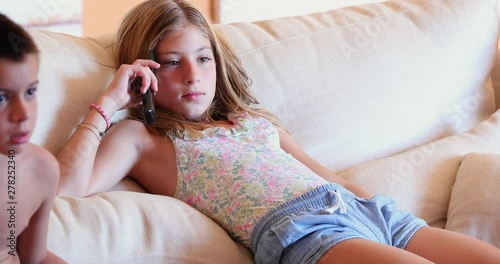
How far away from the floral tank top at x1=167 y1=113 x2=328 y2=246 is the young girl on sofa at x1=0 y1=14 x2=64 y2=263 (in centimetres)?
65

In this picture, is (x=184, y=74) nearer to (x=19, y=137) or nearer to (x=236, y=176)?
(x=236, y=176)

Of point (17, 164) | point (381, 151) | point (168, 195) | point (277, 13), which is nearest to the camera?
point (17, 164)

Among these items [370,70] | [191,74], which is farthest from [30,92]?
[370,70]

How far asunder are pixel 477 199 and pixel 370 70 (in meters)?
0.43

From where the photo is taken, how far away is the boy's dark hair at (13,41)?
1.78ft

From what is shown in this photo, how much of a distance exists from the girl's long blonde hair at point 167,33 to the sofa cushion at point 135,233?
9.3 inches

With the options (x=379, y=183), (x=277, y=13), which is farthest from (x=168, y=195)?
(x=277, y=13)

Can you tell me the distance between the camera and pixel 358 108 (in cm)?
180

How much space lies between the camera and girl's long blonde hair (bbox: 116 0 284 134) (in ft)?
4.91

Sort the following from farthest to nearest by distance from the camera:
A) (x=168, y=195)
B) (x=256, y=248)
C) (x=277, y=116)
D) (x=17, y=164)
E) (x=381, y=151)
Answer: (x=381, y=151)
(x=277, y=116)
(x=168, y=195)
(x=256, y=248)
(x=17, y=164)

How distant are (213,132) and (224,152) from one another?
0.06 meters

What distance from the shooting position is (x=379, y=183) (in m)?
1.65

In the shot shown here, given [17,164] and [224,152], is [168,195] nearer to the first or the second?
[224,152]

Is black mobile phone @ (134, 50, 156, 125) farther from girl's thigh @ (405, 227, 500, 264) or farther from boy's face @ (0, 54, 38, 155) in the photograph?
boy's face @ (0, 54, 38, 155)
